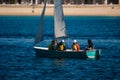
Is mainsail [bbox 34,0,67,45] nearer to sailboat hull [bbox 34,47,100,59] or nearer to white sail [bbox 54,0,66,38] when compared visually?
white sail [bbox 54,0,66,38]

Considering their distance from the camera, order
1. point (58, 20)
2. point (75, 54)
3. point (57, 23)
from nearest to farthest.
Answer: point (75, 54)
point (57, 23)
point (58, 20)

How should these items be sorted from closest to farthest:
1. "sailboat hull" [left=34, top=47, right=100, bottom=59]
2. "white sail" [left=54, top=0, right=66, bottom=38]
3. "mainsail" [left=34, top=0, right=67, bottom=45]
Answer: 1. "sailboat hull" [left=34, top=47, right=100, bottom=59]
2. "mainsail" [left=34, top=0, right=67, bottom=45]
3. "white sail" [left=54, top=0, right=66, bottom=38]

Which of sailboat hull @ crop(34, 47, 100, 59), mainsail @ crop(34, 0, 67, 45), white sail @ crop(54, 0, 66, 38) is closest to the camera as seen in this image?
sailboat hull @ crop(34, 47, 100, 59)

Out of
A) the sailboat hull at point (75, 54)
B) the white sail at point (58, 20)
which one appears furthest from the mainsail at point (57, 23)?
the sailboat hull at point (75, 54)

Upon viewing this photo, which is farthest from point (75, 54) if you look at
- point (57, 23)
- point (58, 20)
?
point (58, 20)

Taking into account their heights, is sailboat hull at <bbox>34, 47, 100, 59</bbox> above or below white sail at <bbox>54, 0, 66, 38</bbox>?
below

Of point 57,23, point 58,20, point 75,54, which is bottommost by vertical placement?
point 75,54

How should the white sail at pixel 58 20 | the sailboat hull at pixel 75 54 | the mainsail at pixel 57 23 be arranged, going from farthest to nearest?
the white sail at pixel 58 20 → the mainsail at pixel 57 23 → the sailboat hull at pixel 75 54

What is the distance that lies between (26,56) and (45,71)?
561 inches

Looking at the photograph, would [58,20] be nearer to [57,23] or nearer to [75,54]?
[57,23]

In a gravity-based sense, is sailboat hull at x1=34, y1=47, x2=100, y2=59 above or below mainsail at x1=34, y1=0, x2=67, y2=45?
below

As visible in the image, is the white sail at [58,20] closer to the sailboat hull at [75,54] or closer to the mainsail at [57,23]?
the mainsail at [57,23]

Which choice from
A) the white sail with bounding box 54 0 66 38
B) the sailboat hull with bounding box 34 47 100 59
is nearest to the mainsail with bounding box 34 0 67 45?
the white sail with bounding box 54 0 66 38

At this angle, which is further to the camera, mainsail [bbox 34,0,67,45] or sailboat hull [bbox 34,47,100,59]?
mainsail [bbox 34,0,67,45]
